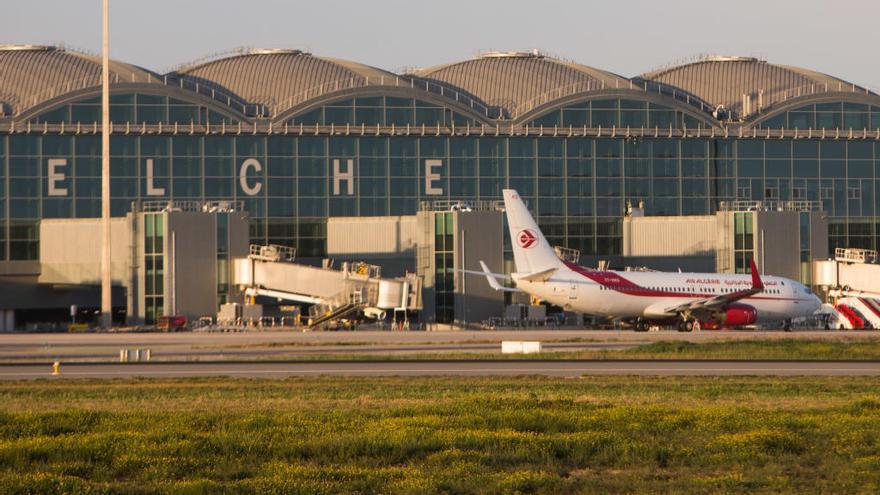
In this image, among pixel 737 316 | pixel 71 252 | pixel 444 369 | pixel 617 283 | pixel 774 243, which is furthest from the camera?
pixel 71 252

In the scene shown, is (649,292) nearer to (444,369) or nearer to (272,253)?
(272,253)

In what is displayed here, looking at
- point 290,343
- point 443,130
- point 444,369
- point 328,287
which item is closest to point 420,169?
point 443,130

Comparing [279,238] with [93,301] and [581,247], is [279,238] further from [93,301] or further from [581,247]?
[581,247]

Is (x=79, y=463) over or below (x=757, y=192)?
below

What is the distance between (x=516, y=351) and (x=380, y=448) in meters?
36.2

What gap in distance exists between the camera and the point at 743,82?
4929 inches

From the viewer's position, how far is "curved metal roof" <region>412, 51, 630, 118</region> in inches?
4710

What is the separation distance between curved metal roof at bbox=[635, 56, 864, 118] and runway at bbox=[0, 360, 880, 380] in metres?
67.8

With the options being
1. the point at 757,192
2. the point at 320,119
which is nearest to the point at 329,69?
the point at 320,119

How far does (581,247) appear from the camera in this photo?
117938mm

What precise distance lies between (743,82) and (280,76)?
39936 mm

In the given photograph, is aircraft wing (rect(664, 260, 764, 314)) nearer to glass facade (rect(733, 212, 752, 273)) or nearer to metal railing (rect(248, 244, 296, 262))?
glass facade (rect(733, 212, 752, 273))

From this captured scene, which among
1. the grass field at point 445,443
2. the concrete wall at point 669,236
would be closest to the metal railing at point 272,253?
the concrete wall at point 669,236

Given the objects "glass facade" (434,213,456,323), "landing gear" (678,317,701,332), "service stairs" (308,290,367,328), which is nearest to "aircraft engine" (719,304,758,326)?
"landing gear" (678,317,701,332)
